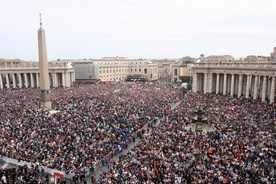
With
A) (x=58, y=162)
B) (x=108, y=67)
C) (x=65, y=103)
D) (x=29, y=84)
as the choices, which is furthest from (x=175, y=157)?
(x=108, y=67)

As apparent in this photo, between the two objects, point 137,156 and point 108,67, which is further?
point 108,67

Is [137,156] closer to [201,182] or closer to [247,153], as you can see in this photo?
[201,182]

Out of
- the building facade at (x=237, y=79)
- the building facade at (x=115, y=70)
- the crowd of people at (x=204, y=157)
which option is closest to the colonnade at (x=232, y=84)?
the building facade at (x=237, y=79)

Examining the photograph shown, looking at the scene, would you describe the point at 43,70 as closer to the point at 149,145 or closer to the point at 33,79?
the point at 149,145

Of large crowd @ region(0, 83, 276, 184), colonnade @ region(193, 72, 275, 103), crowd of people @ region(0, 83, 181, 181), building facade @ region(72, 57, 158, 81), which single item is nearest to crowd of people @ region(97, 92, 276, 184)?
large crowd @ region(0, 83, 276, 184)

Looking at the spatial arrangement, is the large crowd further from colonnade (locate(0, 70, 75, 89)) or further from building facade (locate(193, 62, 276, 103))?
colonnade (locate(0, 70, 75, 89))

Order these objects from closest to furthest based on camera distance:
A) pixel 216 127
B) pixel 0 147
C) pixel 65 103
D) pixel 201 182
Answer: pixel 201 182 → pixel 0 147 → pixel 216 127 → pixel 65 103

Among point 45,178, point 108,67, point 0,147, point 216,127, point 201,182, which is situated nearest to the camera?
point 201,182
